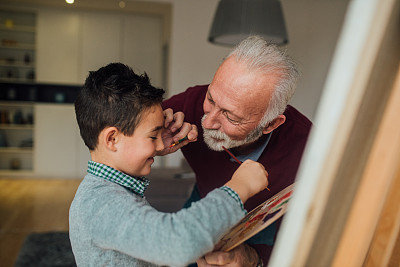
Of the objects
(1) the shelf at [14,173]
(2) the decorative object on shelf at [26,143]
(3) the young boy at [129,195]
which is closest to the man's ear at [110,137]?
(3) the young boy at [129,195]

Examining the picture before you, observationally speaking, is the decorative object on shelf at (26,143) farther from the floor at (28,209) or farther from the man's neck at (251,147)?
the man's neck at (251,147)

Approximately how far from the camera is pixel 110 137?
0.85 m

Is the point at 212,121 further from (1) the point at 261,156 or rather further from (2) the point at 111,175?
(2) the point at 111,175

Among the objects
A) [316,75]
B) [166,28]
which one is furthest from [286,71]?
A: [166,28]

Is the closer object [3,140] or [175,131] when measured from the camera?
[175,131]

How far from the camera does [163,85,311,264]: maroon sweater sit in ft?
4.00

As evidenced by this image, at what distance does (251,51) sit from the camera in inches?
45.1

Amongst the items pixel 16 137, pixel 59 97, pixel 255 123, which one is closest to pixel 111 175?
pixel 255 123

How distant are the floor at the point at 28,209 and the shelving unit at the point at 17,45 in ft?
5.47

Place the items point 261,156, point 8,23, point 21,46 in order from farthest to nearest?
point 21,46 → point 8,23 → point 261,156

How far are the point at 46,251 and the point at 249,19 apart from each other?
2267mm

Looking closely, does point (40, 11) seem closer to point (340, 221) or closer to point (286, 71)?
point (286, 71)

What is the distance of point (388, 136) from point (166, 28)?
4.98 meters

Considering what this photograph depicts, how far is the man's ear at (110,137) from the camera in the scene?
0.84 m
